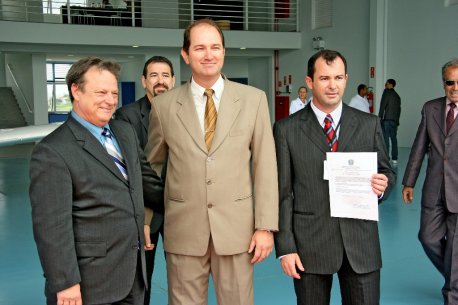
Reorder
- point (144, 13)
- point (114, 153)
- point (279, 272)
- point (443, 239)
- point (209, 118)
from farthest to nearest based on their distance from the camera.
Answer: point (144, 13) < point (279, 272) < point (443, 239) < point (209, 118) < point (114, 153)

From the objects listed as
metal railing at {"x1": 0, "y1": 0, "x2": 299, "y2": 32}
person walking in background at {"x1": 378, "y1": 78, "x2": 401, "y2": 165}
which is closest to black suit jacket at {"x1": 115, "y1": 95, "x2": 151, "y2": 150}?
person walking in background at {"x1": 378, "y1": 78, "x2": 401, "y2": 165}

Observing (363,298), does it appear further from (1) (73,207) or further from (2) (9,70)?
(2) (9,70)

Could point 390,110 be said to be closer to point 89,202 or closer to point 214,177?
point 214,177

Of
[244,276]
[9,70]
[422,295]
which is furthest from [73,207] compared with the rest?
[9,70]

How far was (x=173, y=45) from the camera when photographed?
16281 millimetres

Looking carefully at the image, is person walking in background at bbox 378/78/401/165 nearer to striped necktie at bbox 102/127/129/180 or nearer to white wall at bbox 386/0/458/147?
white wall at bbox 386/0/458/147

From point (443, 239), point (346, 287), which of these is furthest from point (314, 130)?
point (443, 239)

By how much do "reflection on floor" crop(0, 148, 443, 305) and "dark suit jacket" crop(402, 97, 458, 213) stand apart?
0.88 m

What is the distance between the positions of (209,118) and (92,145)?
1.89 feet

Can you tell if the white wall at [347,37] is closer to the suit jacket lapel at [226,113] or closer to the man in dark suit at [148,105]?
the man in dark suit at [148,105]

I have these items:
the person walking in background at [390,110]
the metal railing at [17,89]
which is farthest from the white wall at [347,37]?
the metal railing at [17,89]

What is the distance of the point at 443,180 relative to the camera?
3.52m

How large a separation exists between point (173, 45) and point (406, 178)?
13281mm

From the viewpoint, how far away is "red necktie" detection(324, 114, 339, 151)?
8.18 ft
